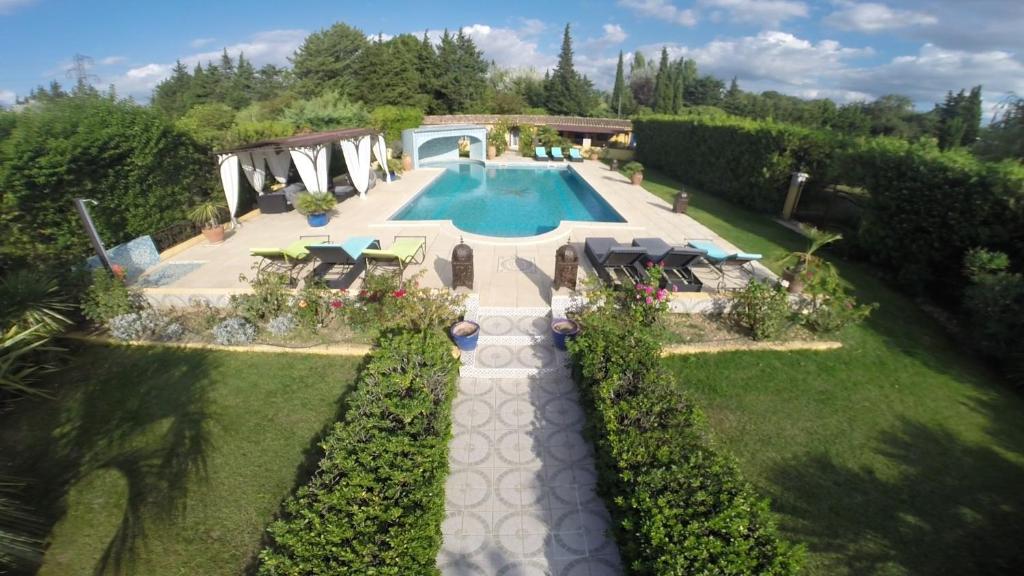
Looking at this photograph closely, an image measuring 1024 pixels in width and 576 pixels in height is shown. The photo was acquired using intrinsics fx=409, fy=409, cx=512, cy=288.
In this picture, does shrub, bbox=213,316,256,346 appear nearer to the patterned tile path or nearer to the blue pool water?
the patterned tile path

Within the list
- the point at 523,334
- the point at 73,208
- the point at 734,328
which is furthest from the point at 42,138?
the point at 734,328

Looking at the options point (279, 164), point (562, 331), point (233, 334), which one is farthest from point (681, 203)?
point (279, 164)

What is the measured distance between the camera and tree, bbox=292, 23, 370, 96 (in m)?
47.2

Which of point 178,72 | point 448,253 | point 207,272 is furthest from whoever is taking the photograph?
point 178,72

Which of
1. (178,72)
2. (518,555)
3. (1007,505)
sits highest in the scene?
(178,72)

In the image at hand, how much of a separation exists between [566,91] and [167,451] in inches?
2364

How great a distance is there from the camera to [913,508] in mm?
4480

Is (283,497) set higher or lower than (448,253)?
lower

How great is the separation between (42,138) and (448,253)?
8.38 m

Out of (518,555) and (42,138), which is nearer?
(518,555)

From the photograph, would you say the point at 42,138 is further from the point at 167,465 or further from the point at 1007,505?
the point at 1007,505

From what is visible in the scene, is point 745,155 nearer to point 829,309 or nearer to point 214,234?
point 829,309

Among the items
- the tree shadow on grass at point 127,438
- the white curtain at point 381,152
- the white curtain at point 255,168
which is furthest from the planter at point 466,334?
the white curtain at point 381,152

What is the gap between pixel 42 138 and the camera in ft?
26.7
